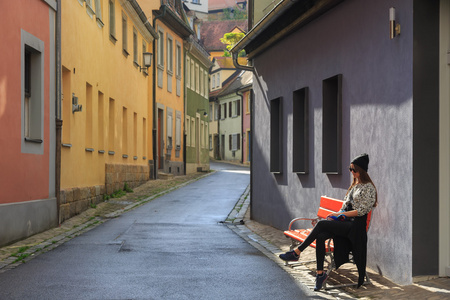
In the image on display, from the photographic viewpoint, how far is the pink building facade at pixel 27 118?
42.8 ft

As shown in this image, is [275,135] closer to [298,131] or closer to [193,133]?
[298,131]

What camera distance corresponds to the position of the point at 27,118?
599 inches

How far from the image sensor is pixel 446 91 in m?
8.73

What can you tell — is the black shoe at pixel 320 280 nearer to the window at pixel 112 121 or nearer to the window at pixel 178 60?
the window at pixel 112 121

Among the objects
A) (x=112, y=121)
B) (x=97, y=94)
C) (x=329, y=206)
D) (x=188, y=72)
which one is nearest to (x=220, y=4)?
(x=188, y=72)

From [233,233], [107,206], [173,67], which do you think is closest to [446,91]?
[233,233]

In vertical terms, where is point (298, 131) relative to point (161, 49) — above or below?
below

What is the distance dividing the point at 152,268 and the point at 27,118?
6.04m

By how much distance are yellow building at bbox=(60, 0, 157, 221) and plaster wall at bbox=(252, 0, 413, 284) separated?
5.16m

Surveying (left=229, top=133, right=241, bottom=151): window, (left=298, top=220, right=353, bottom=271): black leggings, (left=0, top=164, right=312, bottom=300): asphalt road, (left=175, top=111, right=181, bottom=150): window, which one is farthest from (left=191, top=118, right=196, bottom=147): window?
(left=298, top=220, right=353, bottom=271): black leggings

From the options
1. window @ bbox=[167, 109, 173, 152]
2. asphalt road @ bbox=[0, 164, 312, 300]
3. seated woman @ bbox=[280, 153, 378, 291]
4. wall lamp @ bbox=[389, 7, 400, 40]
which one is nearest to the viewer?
asphalt road @ bbox=[0, 164, 312, 300]

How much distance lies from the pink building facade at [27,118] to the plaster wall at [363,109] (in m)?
4.61

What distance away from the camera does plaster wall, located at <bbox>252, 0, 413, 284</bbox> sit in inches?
355

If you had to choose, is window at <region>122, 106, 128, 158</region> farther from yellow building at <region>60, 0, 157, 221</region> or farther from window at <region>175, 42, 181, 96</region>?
window at <region>175, 42, 181, 96</region>
